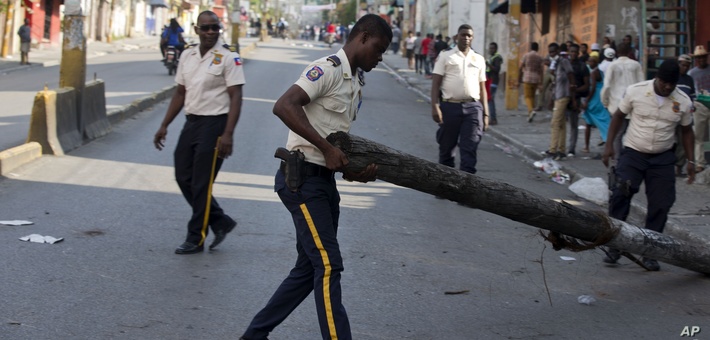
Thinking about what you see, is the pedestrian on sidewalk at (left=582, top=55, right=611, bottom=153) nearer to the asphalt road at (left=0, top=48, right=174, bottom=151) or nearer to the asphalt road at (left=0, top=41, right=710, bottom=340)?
the asphalt road at (left=0, top=41, right=710, bottom=340)

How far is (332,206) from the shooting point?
463 cm

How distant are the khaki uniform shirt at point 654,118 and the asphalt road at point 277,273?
1.05 meters

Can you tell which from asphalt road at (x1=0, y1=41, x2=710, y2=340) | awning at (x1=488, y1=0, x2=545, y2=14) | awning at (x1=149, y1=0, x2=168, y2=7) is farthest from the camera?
awning at (x1=149, y1=0, x2=168, y2=7)

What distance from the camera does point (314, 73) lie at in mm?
4348

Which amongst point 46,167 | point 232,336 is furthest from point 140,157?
point 232,336

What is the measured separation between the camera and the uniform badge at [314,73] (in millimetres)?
4336

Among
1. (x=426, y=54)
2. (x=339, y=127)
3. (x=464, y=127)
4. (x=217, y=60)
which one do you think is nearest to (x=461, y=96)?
(x=464, y=127)

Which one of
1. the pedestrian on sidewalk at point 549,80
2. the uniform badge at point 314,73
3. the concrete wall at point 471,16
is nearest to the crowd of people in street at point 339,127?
the uniform badge at point 314,73

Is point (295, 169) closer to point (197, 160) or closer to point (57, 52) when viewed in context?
point (197, 160)

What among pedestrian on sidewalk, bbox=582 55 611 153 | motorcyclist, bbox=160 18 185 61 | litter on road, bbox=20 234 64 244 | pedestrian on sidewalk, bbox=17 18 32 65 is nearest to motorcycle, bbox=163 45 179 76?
motorcyclist, bbox=160 18 185 61

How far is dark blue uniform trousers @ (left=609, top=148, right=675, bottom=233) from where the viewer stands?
7273 millimetres

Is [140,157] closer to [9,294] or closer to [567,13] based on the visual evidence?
[9,294]

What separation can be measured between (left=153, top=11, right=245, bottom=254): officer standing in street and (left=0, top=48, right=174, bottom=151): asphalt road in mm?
6302

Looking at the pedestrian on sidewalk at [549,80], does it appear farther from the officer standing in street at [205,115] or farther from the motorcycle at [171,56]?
the motorcycle at [171,56]
